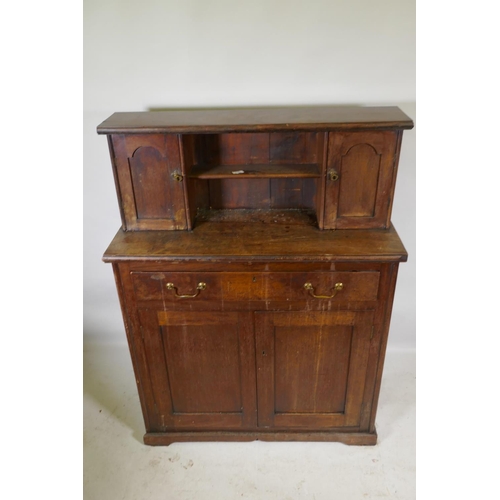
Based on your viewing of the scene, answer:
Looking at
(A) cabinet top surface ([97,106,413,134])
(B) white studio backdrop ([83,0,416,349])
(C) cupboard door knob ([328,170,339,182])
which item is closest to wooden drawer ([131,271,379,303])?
(C) cupboard door knob ([328,170,339,182])

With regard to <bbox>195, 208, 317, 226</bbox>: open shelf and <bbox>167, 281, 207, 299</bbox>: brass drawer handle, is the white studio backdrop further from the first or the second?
<bbox>167, 281, 207, 299</bbox>: brass drawer handle

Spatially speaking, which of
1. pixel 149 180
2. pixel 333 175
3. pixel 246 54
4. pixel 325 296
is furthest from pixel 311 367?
pixel 246 54

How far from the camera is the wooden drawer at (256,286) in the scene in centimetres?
187

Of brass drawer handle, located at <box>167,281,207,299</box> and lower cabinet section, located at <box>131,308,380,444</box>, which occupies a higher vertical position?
brass drawer handle, located at <box>167,281,207,299</box>

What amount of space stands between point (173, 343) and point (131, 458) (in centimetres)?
67

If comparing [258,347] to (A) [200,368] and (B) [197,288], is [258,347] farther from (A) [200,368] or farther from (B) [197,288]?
(B) [197,288]

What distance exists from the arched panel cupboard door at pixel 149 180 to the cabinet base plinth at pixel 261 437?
1054mm

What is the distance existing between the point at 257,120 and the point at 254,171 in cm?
22

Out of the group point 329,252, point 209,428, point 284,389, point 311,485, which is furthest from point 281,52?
point 311,485

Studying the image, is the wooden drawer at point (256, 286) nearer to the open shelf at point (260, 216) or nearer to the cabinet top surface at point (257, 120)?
the open shelf at point (260, 216)

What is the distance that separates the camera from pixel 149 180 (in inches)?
75.8

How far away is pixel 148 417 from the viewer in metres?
2.24

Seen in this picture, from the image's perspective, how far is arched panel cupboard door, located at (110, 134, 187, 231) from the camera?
6.08ft

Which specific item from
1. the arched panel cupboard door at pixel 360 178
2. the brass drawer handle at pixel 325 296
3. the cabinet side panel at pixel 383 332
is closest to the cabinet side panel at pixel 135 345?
the brass drawer handle at pixel 325 296
